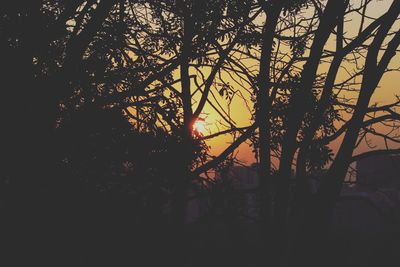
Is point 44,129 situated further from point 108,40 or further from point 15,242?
point 108,40

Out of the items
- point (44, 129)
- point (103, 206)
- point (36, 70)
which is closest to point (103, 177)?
point (103, 206)

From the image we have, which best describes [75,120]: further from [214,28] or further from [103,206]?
[214,28]

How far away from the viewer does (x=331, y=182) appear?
908cm

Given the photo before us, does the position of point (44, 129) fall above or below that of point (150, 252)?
above

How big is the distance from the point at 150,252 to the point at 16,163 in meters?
3.05

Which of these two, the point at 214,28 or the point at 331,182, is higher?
the point at 214,28

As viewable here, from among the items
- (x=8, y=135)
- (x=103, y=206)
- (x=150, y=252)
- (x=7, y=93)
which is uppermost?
(x=7, y=93)

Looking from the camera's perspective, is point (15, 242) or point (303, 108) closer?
point (15, 242)

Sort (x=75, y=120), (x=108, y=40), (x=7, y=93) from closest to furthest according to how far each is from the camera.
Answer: (x=7, y=93) → (x=75, y=120) → (x=108, y=40)

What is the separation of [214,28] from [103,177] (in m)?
3.79

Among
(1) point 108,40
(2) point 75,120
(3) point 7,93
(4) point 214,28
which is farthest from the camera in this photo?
(4) point 214,28

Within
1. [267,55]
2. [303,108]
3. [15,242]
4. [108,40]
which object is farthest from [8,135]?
[267,55]

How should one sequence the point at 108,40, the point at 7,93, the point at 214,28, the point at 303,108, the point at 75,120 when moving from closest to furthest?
the point at 7,93 < the point at 75,120 < the point at 303,108 < the point at 108,40 < the point at 214,28

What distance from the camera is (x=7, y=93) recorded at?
25.1 ft
